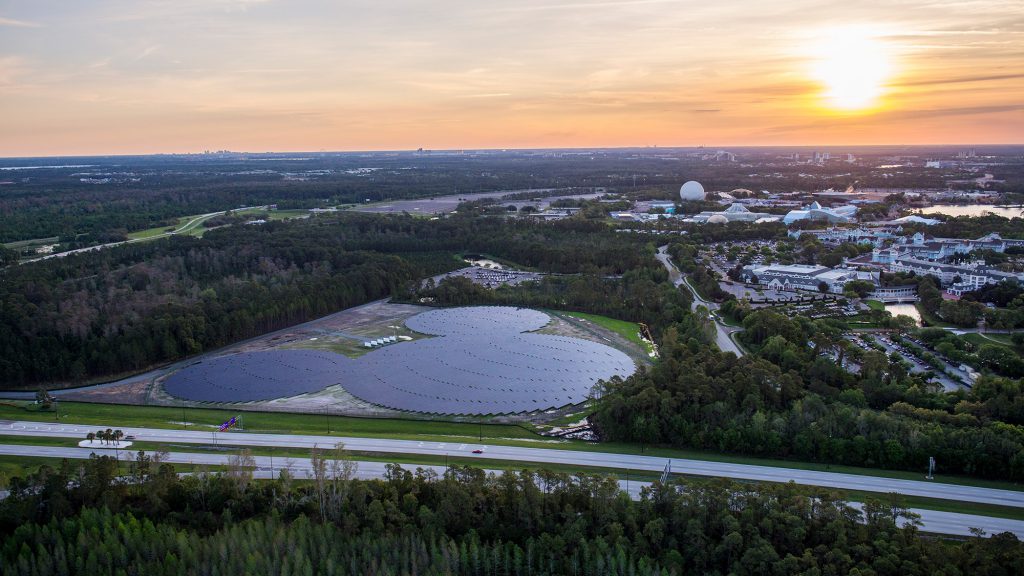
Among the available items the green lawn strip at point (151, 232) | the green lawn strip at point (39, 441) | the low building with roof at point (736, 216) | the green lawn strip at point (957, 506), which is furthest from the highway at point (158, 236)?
the low building with roof at point (736, 216)

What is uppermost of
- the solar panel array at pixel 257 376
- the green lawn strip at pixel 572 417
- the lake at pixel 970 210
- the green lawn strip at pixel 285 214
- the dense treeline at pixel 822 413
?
the lake at pixel 970 210

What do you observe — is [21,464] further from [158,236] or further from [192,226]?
[192,226]

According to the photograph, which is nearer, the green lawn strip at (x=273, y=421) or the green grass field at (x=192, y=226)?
the green lawn strip at (x=273, y=421)

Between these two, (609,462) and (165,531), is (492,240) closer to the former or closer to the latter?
(609,462)

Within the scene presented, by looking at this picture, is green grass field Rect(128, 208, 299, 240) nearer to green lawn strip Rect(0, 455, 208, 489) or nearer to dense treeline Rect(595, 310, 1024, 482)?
green lawn strip Rect(0, 455, 208, 489)

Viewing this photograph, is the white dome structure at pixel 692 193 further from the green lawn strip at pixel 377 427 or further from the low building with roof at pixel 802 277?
the green lawn strip at pixel 377 427

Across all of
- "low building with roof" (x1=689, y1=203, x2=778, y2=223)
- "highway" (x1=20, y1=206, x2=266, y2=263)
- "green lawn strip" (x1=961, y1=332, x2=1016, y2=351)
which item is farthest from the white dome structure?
"green lawn strip" (x1=961, y1=332, x2=1016, y2=351)

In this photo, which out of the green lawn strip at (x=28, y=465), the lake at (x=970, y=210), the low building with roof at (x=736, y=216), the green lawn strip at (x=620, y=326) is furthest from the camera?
the lake at (x=970, y=210)
